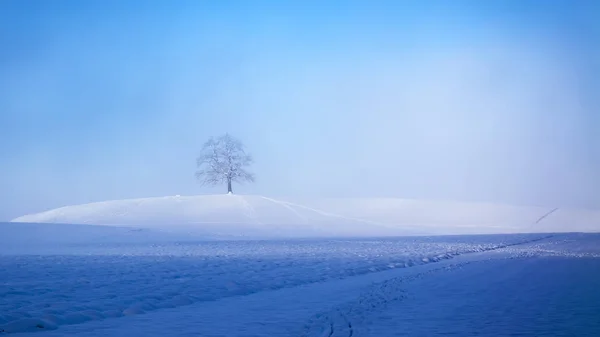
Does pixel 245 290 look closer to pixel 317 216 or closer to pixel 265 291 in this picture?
pixel 265 291

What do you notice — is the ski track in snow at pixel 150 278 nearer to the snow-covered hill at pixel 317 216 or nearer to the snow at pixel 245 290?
the snow at pixel 245 290

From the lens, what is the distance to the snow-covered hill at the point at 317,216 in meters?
42.4

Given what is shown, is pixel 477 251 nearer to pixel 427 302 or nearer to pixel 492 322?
pixel 427 302

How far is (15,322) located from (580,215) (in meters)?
56.0

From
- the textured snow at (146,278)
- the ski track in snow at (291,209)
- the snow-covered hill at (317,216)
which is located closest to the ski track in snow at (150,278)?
the textured snow at (146,278)

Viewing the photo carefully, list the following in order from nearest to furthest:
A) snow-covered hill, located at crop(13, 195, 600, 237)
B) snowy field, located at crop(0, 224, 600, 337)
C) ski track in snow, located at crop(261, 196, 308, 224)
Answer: snowy field, located at crop(0, 224, 600, 337) < snow-covered hill, located at crop(13, 195, 600, 237) < ski track in snow, located at crop(261, 196, 308, 224)

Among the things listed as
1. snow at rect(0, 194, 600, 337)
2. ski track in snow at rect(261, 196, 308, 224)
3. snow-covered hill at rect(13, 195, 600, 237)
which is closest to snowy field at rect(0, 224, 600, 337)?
snow at rect(0, 194, 600, 337)

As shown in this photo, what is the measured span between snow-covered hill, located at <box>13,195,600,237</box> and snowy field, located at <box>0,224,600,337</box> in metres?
19.9

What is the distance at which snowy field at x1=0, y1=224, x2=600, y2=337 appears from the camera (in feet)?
27.8

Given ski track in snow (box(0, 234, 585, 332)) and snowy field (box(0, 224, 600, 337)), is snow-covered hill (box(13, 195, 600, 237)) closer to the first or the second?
ski track in snow (box(0, 234, 585, 332))

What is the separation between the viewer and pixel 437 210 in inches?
2101

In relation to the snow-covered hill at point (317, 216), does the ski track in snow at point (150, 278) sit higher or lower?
lower

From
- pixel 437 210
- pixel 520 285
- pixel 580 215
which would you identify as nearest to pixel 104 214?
pixel 437 210

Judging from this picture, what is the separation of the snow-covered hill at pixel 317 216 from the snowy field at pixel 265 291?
1993 cm
